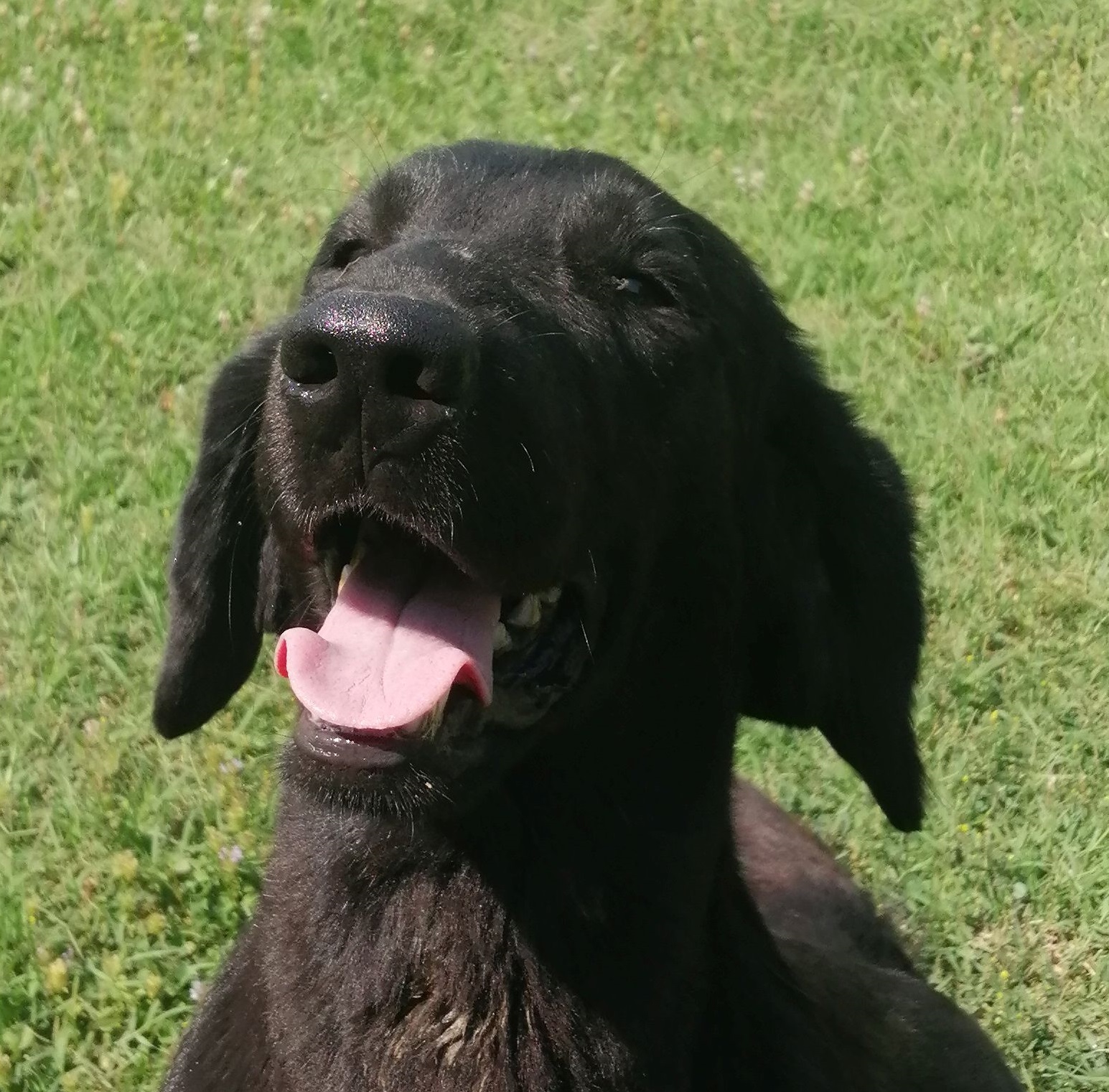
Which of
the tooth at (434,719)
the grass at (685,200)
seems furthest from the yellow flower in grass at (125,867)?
the tooth at (434,719)

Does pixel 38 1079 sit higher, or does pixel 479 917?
pixel 479 917

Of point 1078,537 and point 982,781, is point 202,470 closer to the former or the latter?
point 982,781

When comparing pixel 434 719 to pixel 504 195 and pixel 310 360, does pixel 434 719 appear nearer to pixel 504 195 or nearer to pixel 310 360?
pixel 310 360

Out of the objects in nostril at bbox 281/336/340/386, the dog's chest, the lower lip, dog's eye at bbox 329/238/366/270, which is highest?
nostril at bbox 281/336/340/386

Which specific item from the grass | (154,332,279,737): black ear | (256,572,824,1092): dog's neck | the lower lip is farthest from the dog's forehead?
the grass

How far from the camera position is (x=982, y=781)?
14.2ft

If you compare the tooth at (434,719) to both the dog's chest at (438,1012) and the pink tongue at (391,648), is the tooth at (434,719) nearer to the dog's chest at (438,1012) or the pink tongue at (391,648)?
the pink tongue at (391,648)

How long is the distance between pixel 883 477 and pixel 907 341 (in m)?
3.21

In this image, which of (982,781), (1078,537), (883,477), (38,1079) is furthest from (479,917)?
(1078,537)

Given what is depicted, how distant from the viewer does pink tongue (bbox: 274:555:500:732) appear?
6.94 feet

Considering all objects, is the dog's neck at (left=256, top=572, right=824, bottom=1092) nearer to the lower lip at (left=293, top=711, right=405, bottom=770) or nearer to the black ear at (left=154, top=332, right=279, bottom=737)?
the lower lip at (left=293, top=711, right=405, bottom=770)

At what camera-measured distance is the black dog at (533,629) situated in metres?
2.09

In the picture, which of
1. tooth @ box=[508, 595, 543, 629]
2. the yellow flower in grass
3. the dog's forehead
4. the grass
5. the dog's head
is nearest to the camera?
the dog's head

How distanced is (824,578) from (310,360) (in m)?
1.24
